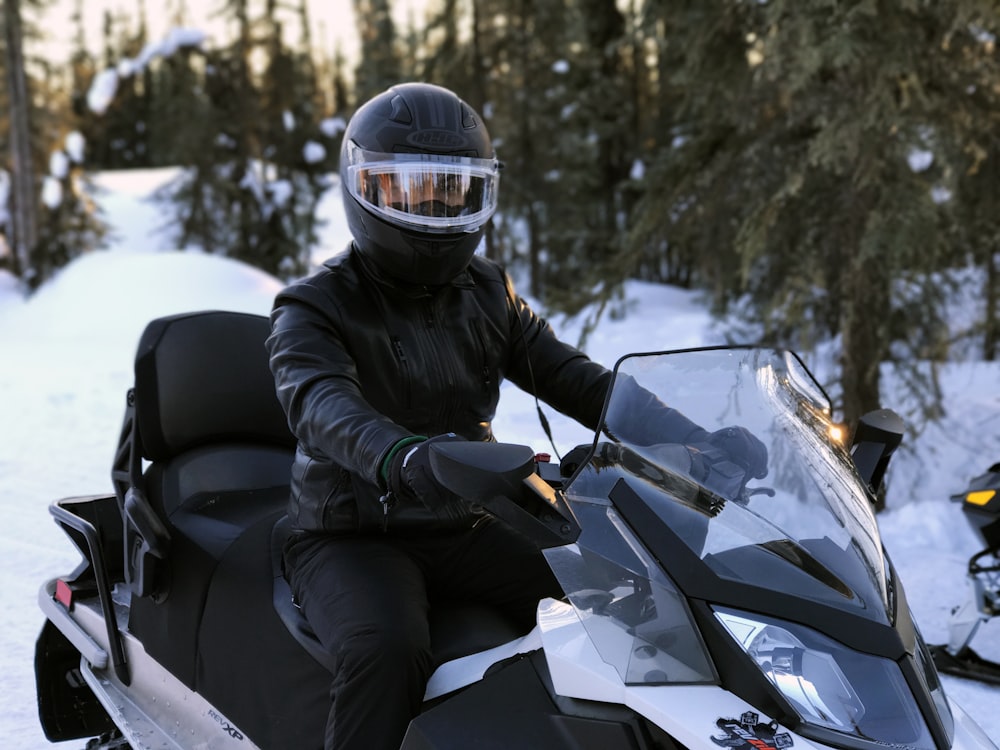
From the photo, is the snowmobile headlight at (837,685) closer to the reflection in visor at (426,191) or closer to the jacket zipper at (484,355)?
the jacket zipper at (484,355)

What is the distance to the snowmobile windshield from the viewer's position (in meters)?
1.65

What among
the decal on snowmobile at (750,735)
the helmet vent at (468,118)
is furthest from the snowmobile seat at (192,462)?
the decal on snowmobile at (750,735)

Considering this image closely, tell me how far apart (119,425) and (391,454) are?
23.7 ft

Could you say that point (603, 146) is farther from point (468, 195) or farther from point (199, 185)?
point (468, 195)

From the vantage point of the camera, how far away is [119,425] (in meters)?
8.48

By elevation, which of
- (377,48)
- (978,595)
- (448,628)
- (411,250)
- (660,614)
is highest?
(377,48)

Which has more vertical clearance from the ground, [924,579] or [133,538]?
[133,538]

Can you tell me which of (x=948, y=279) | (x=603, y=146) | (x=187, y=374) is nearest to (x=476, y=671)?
(x=187, y=374)

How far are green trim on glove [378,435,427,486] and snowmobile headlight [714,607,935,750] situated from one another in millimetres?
744

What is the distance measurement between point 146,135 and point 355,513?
176 ft

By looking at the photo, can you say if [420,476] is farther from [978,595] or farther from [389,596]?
[978,595]

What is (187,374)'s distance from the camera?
2.88 metres

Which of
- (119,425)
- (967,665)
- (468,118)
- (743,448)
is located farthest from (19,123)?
(743,448)

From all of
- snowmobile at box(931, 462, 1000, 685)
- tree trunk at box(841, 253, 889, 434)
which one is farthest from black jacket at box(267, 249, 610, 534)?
tree trunk at box(841, 253, 889, 434)
